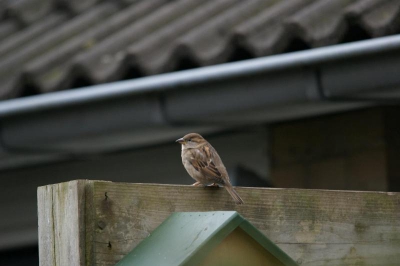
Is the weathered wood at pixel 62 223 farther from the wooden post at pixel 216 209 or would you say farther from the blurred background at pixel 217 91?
the blurred background at pixel 217 91

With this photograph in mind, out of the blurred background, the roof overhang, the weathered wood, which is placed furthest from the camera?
the blurred background

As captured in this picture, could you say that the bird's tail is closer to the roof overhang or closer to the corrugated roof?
the roof overhang

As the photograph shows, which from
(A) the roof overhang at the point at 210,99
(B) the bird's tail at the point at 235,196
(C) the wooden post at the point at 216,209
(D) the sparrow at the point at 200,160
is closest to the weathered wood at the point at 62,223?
(C) the wooden post at the point at 216,209

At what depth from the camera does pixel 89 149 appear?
421 centimetres

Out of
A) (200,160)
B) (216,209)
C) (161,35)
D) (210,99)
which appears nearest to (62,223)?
(216,209)

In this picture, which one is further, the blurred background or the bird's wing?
the bird's wing

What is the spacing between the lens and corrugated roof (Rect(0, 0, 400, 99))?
11.4 feet

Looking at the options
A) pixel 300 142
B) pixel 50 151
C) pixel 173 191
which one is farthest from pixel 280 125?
pixel 173 191

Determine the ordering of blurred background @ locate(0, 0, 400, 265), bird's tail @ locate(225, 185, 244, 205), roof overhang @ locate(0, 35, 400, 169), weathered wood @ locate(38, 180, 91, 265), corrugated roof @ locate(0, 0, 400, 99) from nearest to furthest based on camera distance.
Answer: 1. weathered wood @ locate(38, 180, 91, 265)
2. bird's tail @ locate(225, 185, 244, 205)
3. roof overhang @ locate(0, 35, 400, 169)
4. blurred background @ locate(0, 0, 400, 265)
5. corrugated roof @ locate(0, 0, 400, 99)

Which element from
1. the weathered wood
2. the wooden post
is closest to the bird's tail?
the wooden post

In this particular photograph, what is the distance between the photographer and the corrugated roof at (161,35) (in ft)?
11.4

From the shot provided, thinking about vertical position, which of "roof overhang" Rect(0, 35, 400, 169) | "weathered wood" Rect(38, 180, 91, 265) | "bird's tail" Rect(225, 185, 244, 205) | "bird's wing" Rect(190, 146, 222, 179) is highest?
"roof overhang" Rect(0, 35, 400, 169)

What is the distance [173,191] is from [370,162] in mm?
2069

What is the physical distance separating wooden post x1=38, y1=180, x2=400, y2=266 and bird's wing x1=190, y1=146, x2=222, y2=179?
148 centimetres
